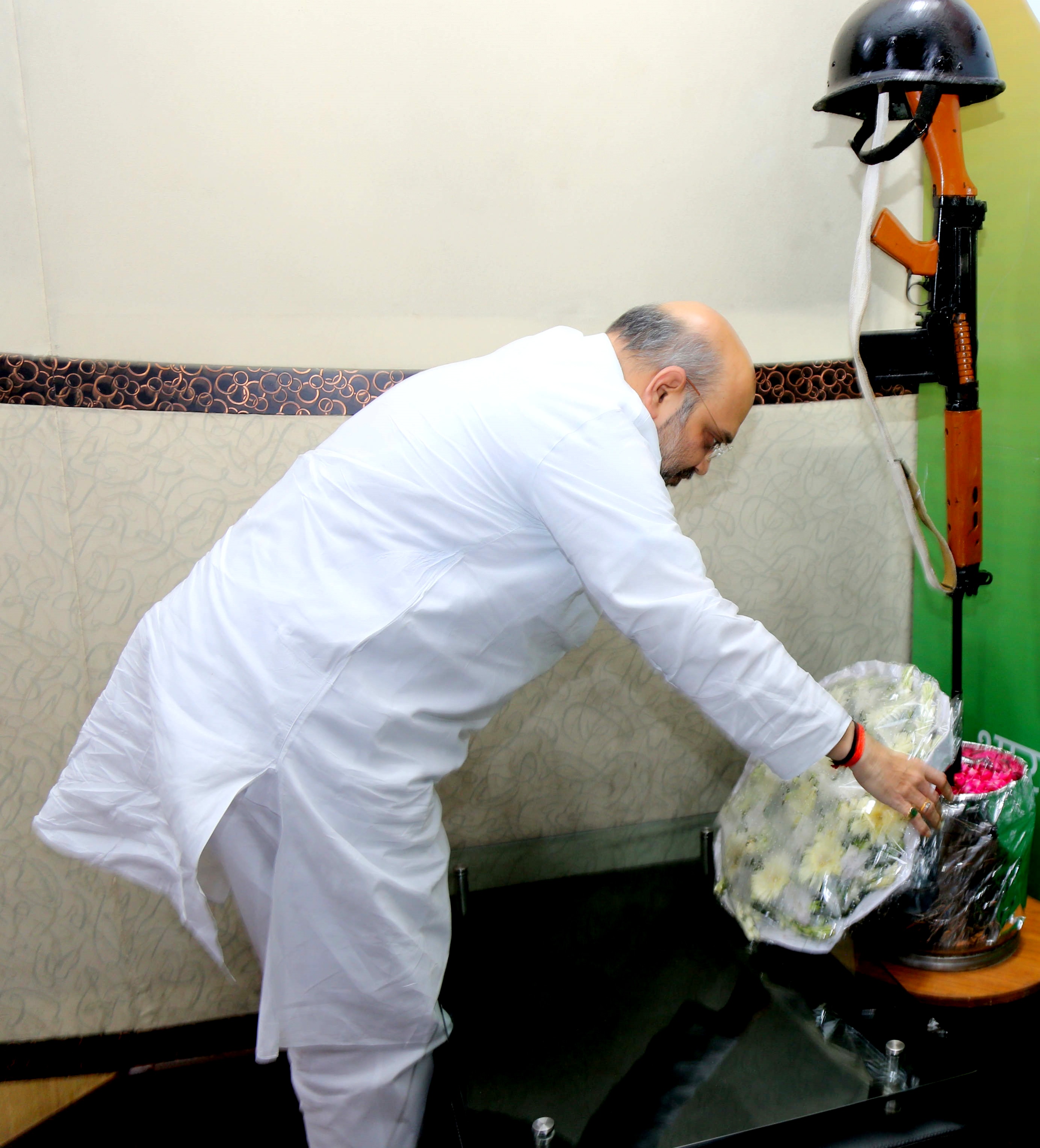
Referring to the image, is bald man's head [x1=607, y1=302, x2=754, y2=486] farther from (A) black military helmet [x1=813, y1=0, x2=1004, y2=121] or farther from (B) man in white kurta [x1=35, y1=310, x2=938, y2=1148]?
(A) black military helmet [x1=813, y1=0, x2=1004, y2=121]

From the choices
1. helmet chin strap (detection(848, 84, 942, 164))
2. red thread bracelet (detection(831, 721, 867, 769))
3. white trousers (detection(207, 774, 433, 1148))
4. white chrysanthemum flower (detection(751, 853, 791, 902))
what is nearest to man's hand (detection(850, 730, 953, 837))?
red thread bracelet (detection(831, 721, 867, 769))

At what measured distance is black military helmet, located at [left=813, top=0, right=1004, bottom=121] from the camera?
4.40 feet

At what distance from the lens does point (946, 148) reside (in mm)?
1425

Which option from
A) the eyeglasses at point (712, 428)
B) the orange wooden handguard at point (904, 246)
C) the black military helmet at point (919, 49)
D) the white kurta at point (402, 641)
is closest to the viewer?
the white kurta at point (402, 641)

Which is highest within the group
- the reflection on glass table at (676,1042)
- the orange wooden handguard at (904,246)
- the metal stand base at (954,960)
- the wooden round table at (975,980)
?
the orange wooden handguard at (904,246)

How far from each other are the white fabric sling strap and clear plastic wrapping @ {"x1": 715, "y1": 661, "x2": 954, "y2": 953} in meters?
0.19

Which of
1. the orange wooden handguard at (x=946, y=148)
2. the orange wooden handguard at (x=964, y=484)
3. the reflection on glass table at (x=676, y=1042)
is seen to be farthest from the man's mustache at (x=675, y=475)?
the reflection on glass table at (x=676, y=1042)

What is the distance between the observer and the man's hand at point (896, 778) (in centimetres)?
119

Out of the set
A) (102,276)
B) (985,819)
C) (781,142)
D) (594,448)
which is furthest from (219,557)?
(781,142)

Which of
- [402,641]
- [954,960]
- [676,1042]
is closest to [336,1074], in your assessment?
[676,1042]

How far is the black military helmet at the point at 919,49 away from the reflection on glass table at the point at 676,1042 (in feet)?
4.47

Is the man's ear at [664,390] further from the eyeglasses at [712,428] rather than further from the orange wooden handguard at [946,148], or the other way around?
the orange wooden handguard at [946,148]

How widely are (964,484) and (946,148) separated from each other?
1.72 feet

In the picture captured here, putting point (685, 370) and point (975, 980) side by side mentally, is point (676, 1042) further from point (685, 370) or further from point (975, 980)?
point (685, 370)
